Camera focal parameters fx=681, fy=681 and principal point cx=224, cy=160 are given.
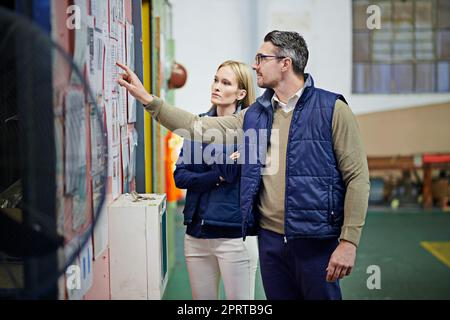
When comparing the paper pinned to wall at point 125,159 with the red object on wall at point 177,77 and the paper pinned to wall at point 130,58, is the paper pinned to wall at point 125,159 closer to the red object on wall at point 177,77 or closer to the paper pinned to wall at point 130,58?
the paper pinned to wall at point 130,58

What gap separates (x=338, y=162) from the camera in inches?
89.7

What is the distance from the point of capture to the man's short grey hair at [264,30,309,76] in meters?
2.34

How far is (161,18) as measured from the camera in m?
4.06

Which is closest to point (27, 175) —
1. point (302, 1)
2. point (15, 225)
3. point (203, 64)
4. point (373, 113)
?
point (15, 225)

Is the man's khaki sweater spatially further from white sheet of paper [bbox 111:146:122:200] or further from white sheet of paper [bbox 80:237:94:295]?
white sheet of paper [bbox 80:237:94:295]

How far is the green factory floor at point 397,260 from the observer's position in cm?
411

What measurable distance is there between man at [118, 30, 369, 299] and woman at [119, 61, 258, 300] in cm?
27

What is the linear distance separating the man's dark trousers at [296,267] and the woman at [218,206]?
37 centimetres

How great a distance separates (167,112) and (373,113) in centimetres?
539

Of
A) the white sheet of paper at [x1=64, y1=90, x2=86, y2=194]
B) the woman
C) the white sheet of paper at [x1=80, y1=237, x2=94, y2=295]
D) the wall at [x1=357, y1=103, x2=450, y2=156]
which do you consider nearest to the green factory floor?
the woman

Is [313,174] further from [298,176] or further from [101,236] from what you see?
[101,236]

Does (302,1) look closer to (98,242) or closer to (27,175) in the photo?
(98,242)
